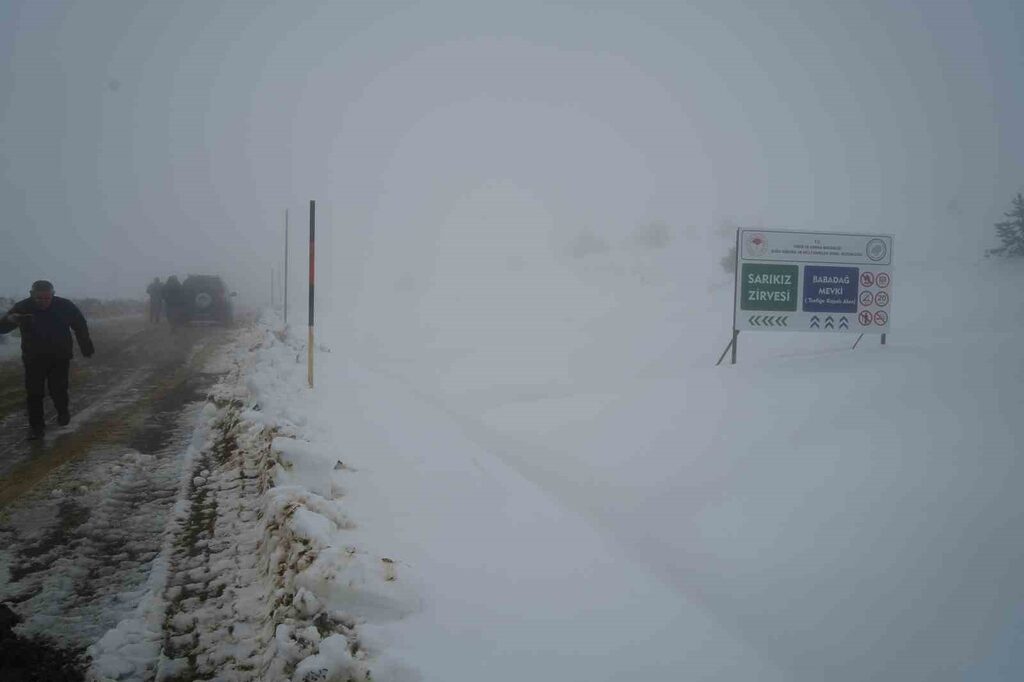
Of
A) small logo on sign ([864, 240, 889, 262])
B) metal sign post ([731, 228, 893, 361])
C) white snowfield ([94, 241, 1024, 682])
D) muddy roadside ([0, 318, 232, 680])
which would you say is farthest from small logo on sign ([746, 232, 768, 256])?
muddy roadside ([0, 318, 232, 680])

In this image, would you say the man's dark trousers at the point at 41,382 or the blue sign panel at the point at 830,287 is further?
the blue sign panel at the point at 830,287

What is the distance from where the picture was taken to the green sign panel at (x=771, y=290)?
10.0m

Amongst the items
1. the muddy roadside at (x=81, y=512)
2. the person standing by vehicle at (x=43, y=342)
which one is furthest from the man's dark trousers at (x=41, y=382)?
the muddy roadside at (x=81, y=512)

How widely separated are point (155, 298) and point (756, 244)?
86.6ft

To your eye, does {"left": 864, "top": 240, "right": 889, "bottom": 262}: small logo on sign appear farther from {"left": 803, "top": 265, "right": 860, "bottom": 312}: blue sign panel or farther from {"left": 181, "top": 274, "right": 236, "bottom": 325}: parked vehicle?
{"left": 181, "top": 274, "right": 236, "bottom": 325}: parked vehicle

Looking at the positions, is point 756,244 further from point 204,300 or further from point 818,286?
point 204,300

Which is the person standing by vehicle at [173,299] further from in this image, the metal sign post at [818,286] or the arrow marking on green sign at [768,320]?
the arrow marking on green sign at [768,320]

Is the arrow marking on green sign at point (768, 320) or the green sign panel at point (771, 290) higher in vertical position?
the green sign panel at point (771, 290)

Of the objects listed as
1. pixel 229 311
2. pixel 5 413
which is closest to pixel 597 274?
pixel 229 311

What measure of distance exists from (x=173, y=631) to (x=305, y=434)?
10.3 feet

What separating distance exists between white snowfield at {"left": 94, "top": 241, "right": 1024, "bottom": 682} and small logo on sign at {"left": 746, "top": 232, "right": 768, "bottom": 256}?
7.48ft

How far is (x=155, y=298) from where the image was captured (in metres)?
24.8

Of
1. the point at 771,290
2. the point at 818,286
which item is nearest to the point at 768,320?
the point at 771,290

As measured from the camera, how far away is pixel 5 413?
765 centimetres
